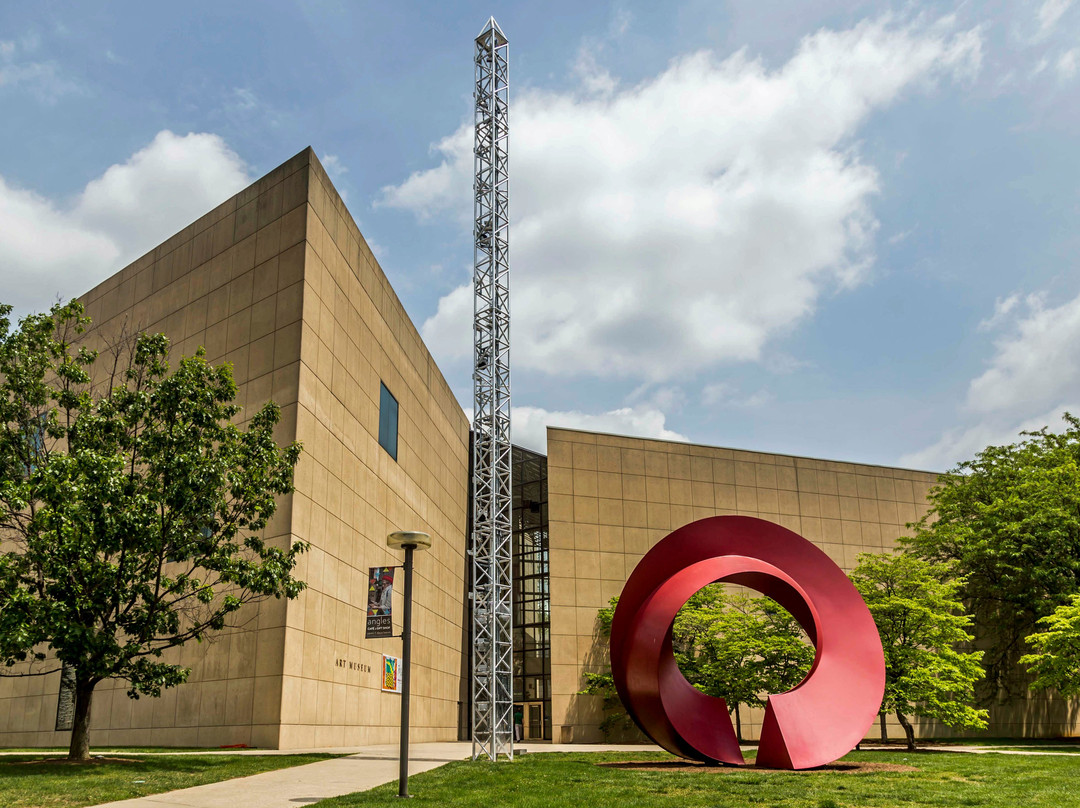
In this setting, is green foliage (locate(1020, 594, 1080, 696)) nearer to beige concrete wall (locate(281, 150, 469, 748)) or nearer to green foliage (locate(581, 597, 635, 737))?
green foliage (locate(581, 597, 635, 737))

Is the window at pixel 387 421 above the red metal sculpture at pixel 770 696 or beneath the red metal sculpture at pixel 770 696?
above

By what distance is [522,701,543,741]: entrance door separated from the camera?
45.5 metres

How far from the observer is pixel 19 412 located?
18312 mm

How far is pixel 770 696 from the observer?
57.5 feet

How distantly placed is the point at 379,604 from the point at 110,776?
5.64 metres

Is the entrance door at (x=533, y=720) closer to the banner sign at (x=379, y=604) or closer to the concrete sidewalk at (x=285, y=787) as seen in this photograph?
the concrete sidewalk at (x=285, y=787)

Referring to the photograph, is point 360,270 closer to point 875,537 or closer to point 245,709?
point 245,709

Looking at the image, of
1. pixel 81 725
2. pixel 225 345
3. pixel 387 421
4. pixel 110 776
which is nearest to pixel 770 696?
pixel 110 776

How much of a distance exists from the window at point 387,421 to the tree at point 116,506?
14.3m

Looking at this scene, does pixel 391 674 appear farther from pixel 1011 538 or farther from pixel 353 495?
pixel 1011 538

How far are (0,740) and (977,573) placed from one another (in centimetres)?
4290

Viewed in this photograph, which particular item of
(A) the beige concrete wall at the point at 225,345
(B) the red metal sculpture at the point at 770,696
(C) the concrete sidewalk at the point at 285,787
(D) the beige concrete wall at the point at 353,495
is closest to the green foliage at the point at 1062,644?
(B) the red metal sculpture at the point at 770,696

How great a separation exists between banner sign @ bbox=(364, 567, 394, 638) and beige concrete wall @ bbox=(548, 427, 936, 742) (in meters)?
27.5

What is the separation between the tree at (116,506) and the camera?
51.9ft
